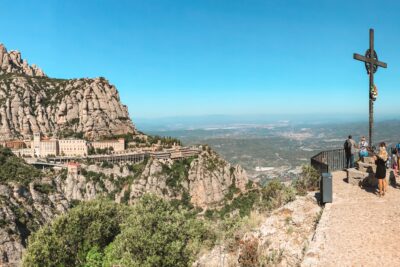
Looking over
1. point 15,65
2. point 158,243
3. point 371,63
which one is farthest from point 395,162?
point 15,65

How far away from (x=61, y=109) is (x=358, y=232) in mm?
150790

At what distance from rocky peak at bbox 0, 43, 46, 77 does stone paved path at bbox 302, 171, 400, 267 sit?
181 m

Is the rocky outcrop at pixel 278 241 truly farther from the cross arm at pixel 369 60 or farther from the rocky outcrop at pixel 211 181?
the rocky outcrop at pixel 211 181

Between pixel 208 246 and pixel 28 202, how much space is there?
54717 millimetres

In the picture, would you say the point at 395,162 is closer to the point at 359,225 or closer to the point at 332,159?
the point at 332,159

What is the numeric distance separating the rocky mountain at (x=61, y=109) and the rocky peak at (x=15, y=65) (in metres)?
16.6

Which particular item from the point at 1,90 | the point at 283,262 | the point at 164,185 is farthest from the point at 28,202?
the point at 1,90

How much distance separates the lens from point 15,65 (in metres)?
181

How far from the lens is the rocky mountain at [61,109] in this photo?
472 feet

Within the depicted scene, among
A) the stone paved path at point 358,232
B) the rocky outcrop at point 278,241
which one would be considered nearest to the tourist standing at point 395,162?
the stone paved path at point 358,232

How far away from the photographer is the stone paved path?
10828 mm

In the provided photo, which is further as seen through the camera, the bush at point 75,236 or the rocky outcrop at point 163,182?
the rocky outcrop at point 163,182

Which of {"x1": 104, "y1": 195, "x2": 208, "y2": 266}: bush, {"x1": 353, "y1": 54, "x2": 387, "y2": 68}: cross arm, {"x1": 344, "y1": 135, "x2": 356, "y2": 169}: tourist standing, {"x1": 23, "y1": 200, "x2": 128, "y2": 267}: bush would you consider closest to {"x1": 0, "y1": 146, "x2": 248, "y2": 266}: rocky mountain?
{"x1": 23, "y1": 200, "x2": 128, "y2": 267}: bush

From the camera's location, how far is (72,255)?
2708 centimetres
